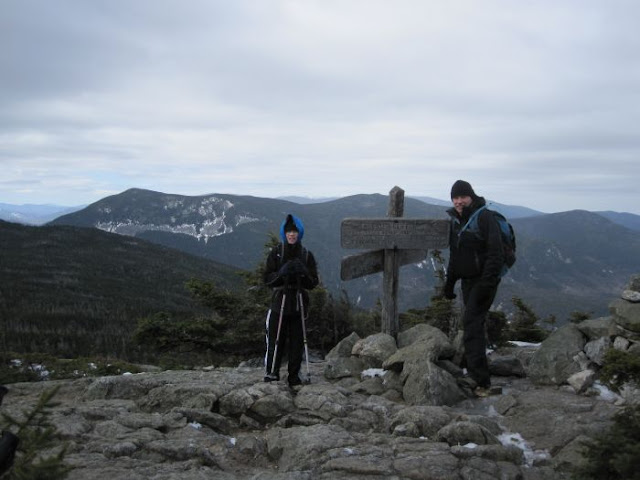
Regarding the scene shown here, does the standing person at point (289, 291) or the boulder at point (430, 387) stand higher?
the standing person at point (289, 291)

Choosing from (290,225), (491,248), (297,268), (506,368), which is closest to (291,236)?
(290,225)

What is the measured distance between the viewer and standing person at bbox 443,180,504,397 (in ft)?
25.2

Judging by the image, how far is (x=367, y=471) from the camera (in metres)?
5.12

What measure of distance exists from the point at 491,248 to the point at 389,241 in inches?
99.5

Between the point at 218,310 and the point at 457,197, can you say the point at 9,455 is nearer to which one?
the point at 457,197

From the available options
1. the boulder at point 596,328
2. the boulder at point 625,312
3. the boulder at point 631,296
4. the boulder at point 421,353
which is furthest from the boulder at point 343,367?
the boulder at point 631,296

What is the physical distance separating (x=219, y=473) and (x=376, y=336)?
5042mm

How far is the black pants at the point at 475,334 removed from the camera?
8.07 meters

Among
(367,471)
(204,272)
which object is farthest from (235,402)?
(204,272)

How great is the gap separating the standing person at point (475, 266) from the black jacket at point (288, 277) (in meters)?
2.31

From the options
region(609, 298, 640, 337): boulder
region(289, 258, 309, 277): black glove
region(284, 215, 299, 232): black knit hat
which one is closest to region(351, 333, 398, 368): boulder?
region(289, 258, 309, 277): black glove

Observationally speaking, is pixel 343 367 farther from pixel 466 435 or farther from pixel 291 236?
pixel 466 435

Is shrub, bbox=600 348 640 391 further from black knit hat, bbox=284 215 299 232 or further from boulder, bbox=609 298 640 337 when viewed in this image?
black knit hat, bbox=284 215 299 232

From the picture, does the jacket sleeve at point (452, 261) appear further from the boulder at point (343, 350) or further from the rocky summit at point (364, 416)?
the boulder at point (343, 350)
